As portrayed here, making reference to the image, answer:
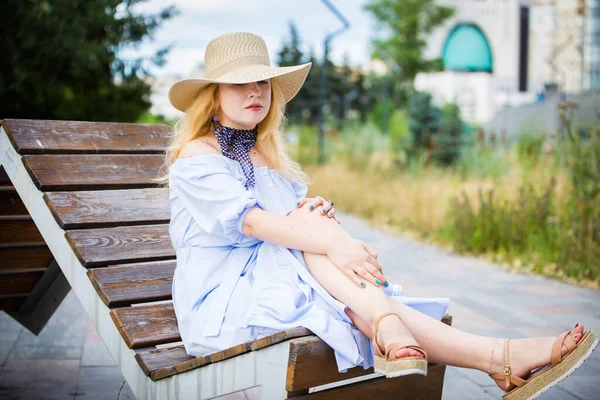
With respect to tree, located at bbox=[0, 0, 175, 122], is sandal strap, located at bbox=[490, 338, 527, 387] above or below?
below

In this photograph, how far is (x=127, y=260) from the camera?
8.61ft

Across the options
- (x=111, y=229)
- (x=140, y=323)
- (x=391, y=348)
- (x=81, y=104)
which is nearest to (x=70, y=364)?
(x=111, y=229)

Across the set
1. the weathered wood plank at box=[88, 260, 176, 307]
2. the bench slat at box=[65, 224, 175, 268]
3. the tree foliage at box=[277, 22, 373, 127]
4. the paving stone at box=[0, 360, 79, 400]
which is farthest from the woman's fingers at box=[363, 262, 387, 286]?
the tree foliage at box=[277, 22, 373, 127]

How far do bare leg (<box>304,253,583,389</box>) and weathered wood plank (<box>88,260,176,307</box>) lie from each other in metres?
0.75

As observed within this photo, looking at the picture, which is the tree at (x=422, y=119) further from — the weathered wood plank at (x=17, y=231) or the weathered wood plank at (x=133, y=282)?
the weathered wood plank at (x=133, y=282)

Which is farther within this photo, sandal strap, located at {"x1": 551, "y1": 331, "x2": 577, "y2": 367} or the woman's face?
the woman's face

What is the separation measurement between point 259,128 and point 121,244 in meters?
0.72

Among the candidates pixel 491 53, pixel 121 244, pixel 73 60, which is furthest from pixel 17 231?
pixel 491 53

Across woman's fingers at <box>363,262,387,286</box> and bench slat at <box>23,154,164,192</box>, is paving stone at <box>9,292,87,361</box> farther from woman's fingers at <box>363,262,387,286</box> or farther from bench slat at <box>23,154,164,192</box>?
woman's fingers at <box>363,262,387,286</box>

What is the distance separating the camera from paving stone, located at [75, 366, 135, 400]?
9.78 ft

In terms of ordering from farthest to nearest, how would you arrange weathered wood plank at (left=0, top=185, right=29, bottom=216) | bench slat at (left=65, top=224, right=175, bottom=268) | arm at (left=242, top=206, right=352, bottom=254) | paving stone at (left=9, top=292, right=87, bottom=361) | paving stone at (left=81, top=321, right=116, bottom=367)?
paving stone at (left=9, top=292, right=87, bottom=361), paving stone at (left=81, top=321, right=116, bottom=367), weathered wood plank at (left=0, top=185, right=29, bottom=216), bench slat at (left=65, top=224, right=175, bottom=268), arm at (left=242, top=206, right=352, bottom=254)

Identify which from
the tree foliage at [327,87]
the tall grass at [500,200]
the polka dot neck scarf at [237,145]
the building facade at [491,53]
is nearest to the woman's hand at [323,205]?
the polka dot neck scarf at [237,145]

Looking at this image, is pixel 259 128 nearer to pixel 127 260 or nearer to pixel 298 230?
pixel 298 230

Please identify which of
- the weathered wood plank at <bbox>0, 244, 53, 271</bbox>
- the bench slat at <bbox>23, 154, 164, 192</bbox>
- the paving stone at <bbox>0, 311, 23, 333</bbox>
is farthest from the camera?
the paving stone at <bbox>0, 311, 23, 333</bbox>
